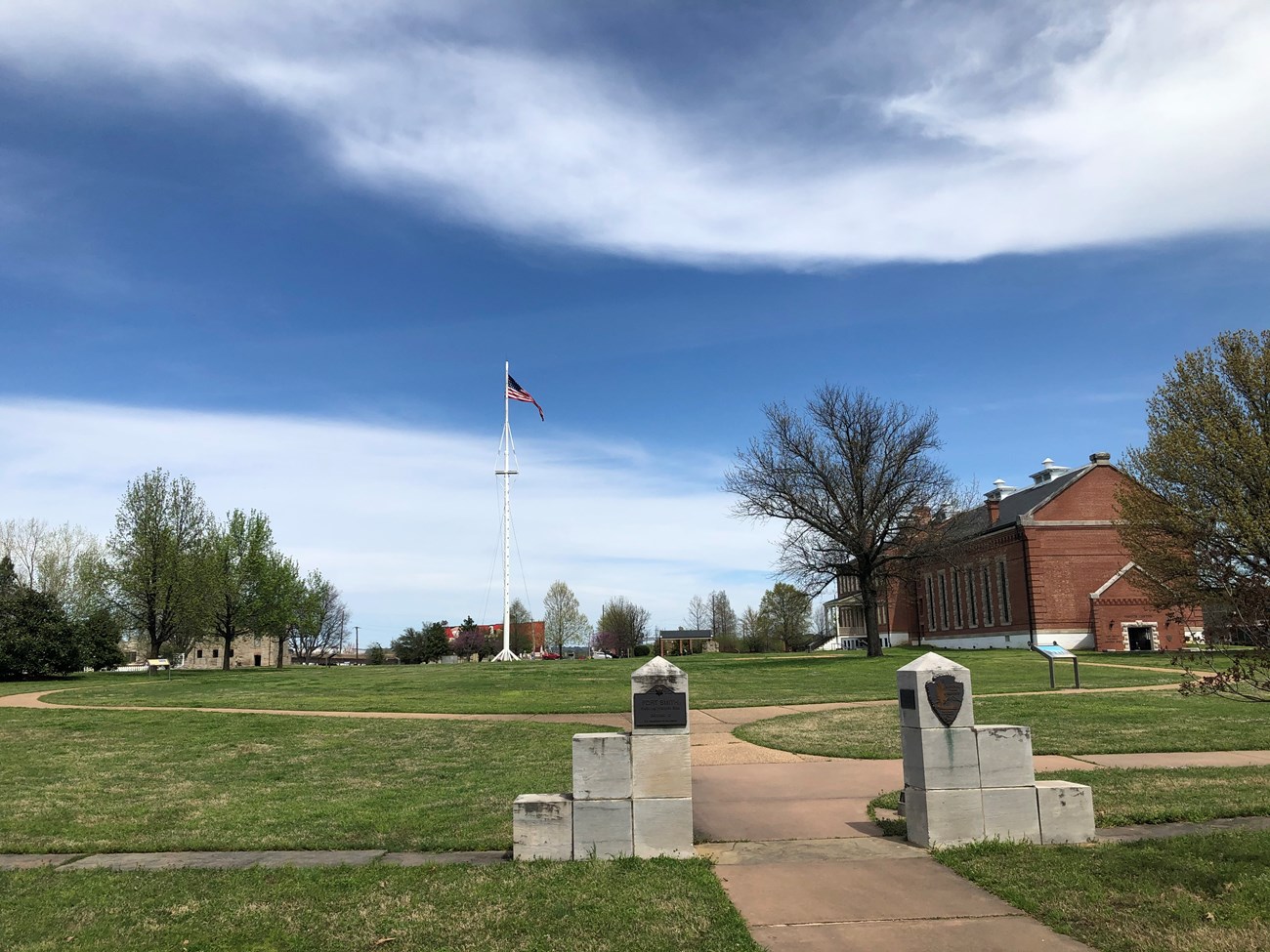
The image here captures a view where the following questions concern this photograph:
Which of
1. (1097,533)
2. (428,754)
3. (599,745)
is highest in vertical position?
(1097,533)

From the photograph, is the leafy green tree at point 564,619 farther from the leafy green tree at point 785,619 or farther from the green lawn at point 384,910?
the green lawn at point 384,910

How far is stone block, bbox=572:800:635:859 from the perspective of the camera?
23.8ft

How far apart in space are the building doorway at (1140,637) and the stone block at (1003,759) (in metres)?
52.4

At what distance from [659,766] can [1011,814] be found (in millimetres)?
3038

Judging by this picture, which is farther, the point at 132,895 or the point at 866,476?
the point at 866,476

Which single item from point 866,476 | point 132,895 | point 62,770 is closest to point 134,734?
point 62,770

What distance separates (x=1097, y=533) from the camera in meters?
54.9

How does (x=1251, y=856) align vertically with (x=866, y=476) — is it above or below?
below

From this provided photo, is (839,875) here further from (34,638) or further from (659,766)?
(34,638)

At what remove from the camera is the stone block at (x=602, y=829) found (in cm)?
724

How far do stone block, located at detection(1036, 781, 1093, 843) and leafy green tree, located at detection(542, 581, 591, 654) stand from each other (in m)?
97.2

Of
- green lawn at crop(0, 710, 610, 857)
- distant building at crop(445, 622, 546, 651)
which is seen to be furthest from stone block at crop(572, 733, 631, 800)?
distant building at crop(445, 622, 546, 651)

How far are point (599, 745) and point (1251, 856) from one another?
16.6 feet

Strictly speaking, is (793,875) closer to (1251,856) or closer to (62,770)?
(1251,856)
